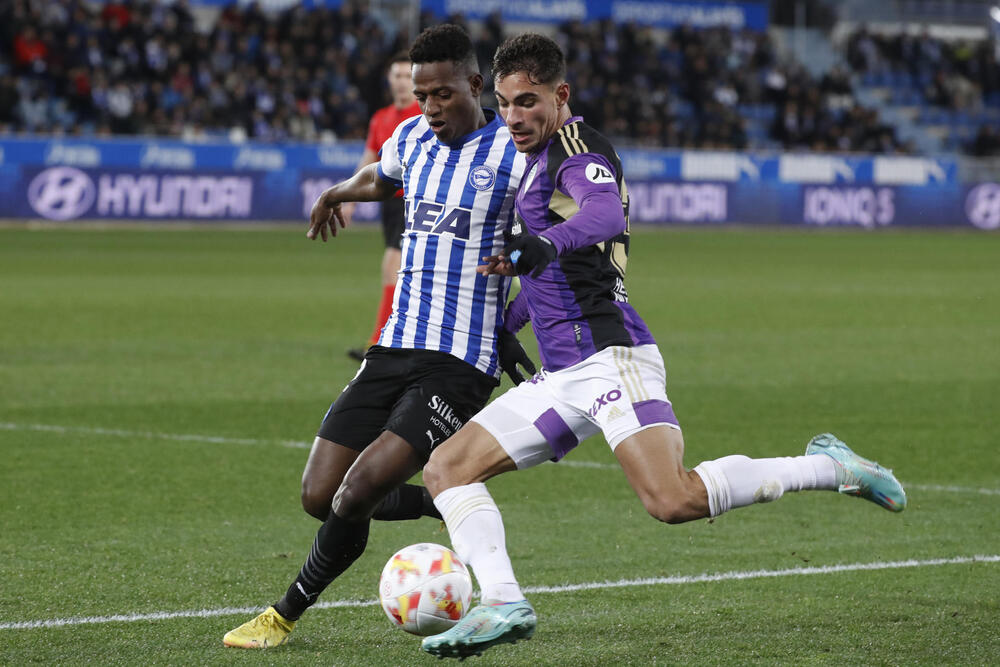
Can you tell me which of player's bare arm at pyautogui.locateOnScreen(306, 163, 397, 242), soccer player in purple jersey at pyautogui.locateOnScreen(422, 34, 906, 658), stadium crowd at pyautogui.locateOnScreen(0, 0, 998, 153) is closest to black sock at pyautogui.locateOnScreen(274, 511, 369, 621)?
soccer player in purple jersey at pyautogui.locateOnScreen(422, 34, 906, 658)

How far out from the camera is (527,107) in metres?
4.40

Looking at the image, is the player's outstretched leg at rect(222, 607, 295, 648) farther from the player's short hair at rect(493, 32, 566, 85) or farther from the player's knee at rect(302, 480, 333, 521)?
the player's short hair at rect(493, 32, 566, 85)

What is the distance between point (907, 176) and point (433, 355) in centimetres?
2969

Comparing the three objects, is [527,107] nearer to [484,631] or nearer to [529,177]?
[529,177]

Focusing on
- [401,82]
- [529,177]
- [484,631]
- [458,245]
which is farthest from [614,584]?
[401,82]

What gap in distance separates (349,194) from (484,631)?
1.99m

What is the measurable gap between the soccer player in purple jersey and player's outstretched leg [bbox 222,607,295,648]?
0.67 meters

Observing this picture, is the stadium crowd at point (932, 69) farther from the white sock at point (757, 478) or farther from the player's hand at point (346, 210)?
the white sock at point (757, 478)

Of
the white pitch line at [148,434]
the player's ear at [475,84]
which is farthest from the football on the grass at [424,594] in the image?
the white pitch line at [148,434]

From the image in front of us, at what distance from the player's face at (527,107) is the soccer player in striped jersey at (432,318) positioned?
41cm

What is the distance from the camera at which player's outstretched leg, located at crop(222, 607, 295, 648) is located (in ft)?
14.4

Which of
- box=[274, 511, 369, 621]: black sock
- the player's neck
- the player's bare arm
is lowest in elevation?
box=[274, 511, 369, 621]: black sock

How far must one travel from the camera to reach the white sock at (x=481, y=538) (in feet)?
13.0

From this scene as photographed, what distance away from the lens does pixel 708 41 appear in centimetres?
3781
